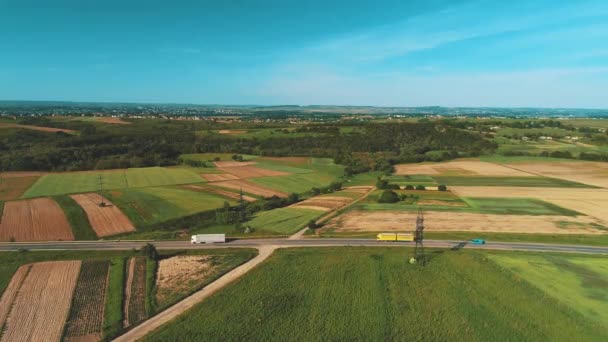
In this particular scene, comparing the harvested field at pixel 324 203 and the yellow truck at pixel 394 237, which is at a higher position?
the yellow truck at pixel 394 237

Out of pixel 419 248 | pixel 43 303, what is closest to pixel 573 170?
pixel 419 248

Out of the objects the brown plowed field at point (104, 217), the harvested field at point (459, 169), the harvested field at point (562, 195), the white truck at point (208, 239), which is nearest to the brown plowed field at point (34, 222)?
the brown plowed field at point (104, 217)

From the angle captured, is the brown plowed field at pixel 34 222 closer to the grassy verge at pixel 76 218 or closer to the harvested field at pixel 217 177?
→ the grassy verge at pixel 76 218

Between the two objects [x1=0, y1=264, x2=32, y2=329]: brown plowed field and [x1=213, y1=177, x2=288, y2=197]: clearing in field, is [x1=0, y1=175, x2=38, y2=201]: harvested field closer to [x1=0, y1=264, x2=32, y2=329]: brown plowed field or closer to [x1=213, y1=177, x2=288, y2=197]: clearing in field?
[x1=0, y1=264, x2=32, y2=329]: brown plowed field

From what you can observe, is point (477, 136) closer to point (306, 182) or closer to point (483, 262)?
point (306, 182)

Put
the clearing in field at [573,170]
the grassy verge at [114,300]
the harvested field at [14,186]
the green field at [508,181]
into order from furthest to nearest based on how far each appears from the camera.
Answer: the clearing in field at [573,170] → the green field at [508,181] → the harvested field at [14,186] → the grassy verge at [114,300]

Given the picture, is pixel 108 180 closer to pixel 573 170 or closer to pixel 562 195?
pixel 562 195

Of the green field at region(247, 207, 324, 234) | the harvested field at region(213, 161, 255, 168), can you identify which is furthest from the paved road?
the harvested field at region(213, 161, 255, 168)

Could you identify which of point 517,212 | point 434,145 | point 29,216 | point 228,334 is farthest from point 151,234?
point 434,145
